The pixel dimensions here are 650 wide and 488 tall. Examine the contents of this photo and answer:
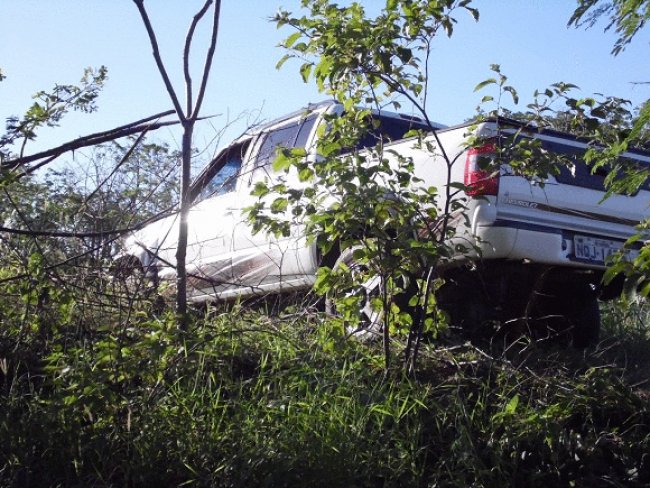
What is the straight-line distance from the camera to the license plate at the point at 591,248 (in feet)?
Answer: 18.6

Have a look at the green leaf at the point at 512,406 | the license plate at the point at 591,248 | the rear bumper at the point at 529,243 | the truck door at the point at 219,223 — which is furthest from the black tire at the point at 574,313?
the truck door at the point at 219,223

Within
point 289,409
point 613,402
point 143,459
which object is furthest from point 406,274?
point 143,459

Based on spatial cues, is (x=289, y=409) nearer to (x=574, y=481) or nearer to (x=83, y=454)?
(x=83, y=454)

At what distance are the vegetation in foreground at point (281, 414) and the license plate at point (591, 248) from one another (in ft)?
3.07

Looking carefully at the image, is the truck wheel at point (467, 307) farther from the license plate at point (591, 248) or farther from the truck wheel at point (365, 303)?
the license plate at point (591, 248)

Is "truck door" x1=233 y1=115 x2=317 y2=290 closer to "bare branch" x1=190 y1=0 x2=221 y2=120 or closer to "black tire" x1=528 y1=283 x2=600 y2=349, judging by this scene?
"black tire" x1=528 y1=283 x2=600 y2=349

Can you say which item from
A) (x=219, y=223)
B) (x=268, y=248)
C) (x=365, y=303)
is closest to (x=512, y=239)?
(x=365, y=303)

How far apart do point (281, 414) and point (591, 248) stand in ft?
8.09

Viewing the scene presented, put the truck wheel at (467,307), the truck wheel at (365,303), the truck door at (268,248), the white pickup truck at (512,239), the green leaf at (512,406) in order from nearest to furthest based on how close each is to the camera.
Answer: the green leaf at (512,406)
the truck wheel at (365,303)
the white pickup truck at (512,239)
the truck wheel at (467,307)
the truck door at (268,248)

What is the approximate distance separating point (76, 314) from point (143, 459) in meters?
1.21

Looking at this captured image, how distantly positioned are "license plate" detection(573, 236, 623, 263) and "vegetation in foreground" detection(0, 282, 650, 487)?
0.94 meters

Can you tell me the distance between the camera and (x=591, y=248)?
5.72 meters

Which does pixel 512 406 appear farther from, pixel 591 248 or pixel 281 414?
pixel 591 248

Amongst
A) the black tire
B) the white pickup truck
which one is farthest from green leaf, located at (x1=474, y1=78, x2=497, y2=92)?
the black tire
